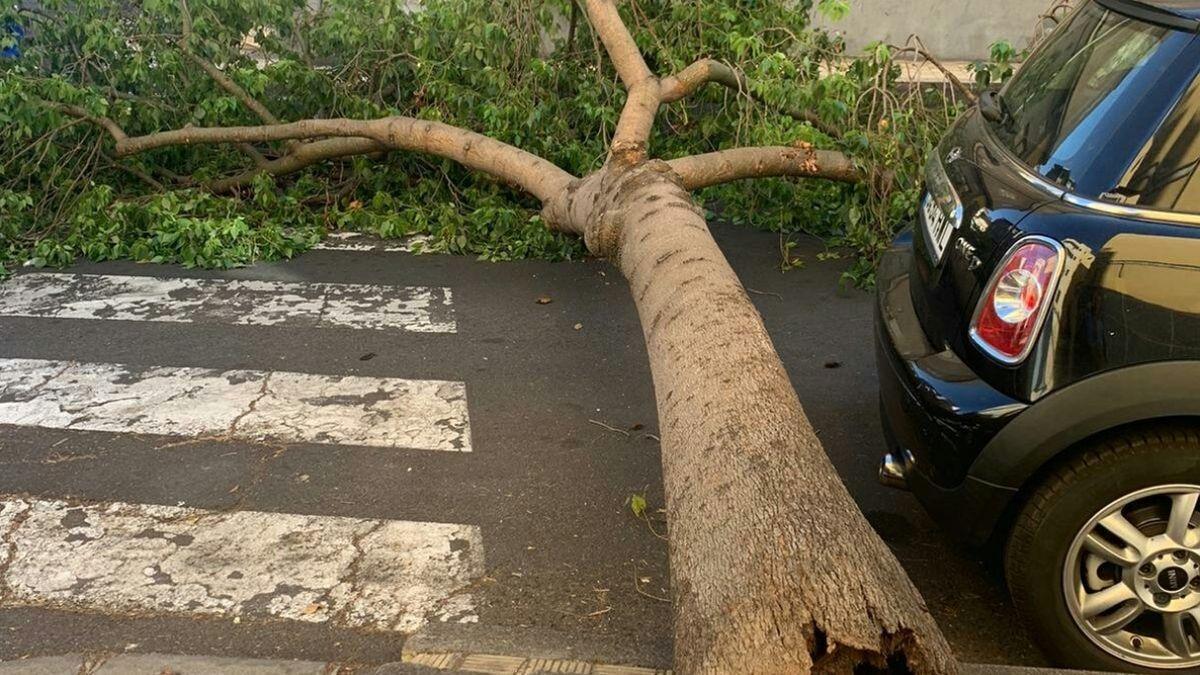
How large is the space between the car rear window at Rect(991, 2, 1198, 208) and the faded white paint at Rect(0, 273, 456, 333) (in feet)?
11.5

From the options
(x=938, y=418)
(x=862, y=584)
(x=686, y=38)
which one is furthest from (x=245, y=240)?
(x=862, y=584)

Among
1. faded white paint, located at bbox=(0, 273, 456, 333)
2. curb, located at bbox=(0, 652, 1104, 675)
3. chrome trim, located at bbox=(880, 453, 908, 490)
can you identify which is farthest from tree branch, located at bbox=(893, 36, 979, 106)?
curb, located at bbox=(0, 652, 1104, 675)

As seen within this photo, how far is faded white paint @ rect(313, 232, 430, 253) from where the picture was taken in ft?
25.6

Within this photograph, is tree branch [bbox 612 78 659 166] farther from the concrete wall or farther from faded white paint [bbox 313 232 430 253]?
the concrete wall

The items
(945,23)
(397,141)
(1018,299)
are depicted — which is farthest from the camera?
(945,23)

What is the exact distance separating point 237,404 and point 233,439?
0.38 metres

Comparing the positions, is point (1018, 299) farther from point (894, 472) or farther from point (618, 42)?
point (618, 42)

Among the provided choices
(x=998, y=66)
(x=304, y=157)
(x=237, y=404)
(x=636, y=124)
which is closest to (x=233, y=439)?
(x=237, y=404)

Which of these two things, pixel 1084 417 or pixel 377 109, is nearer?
pixel 1084 417

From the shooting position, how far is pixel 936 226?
390 cm

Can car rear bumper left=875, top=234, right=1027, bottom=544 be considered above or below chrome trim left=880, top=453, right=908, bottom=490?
above

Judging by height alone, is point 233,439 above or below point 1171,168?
below

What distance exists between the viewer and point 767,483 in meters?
2.77

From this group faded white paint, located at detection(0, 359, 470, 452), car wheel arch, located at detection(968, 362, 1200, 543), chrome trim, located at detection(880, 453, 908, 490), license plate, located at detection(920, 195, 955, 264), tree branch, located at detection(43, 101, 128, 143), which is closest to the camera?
car wheel arch, located at detection(968, 362, 1200, 543)
